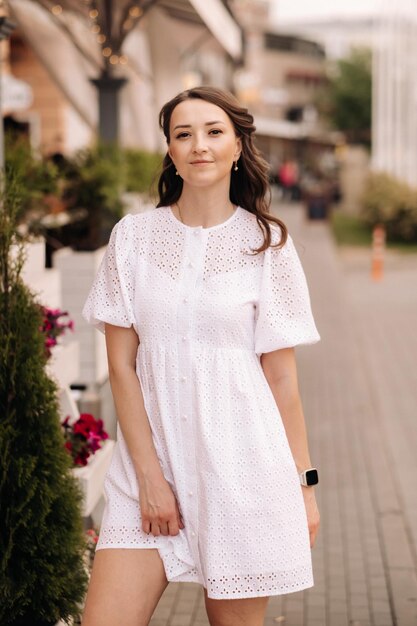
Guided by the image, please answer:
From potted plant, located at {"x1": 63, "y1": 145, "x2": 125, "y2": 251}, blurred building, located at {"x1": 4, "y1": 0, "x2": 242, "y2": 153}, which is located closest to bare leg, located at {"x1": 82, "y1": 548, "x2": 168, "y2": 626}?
potted plant, located at {"x1": 63, "y1": 145, "x2": 125, "y2": 251}

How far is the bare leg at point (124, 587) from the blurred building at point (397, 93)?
2737 cm

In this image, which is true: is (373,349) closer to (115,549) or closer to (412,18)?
(115,549)

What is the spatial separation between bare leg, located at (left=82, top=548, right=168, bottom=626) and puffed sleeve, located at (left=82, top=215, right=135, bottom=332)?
0.59 metres

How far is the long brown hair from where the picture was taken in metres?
Answer: 3.03

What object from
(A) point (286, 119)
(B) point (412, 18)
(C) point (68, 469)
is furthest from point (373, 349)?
(A) point (286, 119)

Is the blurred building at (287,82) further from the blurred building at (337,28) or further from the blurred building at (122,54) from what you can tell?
the blurred building at (122,54)

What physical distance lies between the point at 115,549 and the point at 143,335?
0.55 metres

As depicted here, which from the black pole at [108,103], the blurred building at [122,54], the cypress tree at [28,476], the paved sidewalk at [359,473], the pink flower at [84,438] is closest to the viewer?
the cypress tree at [28,476]

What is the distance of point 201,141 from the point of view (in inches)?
118

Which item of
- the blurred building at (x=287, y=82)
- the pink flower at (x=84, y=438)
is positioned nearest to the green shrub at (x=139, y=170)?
the pink flower at (x=84, y=438)

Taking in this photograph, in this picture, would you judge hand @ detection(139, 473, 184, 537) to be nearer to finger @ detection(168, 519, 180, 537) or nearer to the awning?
finger @ detection(168, 519, 180, 537)

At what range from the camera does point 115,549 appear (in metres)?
2.93

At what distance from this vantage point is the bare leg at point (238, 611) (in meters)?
2.98

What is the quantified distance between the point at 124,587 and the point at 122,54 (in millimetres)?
9364
